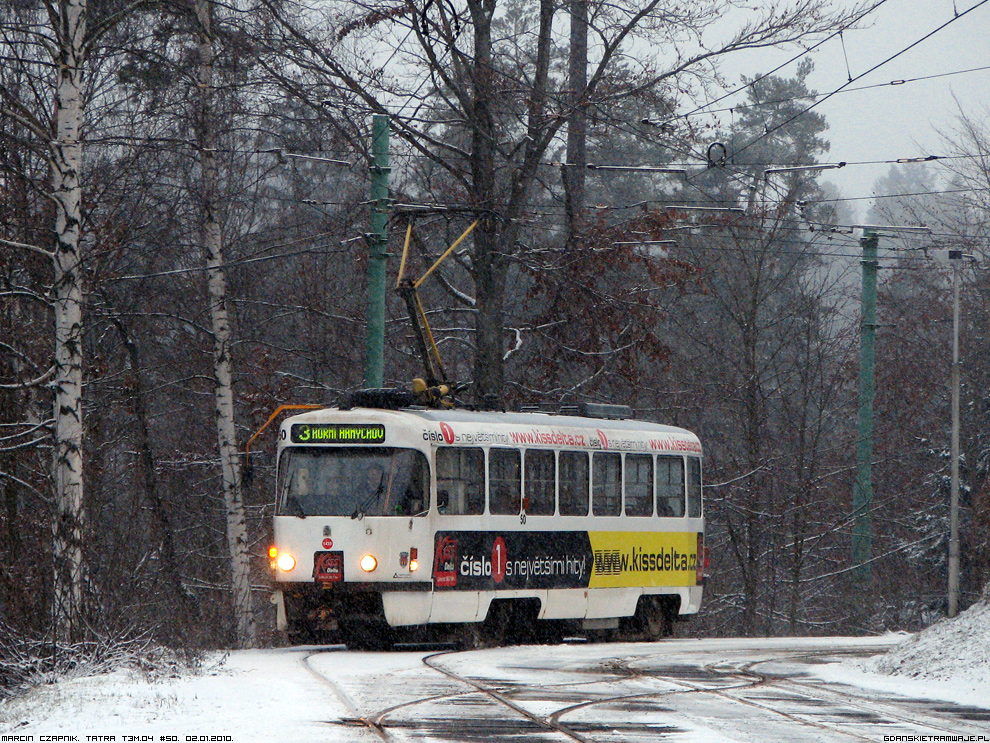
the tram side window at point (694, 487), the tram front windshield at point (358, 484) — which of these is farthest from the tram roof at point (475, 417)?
the tram side window at point (694, 487)

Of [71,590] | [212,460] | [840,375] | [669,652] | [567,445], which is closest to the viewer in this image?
[71,590]

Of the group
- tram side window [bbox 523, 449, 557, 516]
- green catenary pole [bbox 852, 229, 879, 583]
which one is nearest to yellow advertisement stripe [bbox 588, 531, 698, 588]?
tram side window [bbox 523, 449, 557, 516]

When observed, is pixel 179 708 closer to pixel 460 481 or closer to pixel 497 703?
pixel 497 703

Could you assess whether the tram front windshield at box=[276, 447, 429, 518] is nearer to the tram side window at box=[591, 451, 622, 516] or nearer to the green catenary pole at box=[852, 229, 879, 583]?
the tram side window at box=[591, 451, 622, 516]

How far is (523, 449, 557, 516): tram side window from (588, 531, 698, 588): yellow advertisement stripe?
1057 millimetres

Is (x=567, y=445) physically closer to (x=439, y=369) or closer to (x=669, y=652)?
(x=439, y=369)

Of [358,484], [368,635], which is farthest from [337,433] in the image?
[368,635]

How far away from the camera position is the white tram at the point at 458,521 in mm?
17109

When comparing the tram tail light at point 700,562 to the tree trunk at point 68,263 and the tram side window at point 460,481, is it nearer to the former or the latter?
the tram side window at point 460,481

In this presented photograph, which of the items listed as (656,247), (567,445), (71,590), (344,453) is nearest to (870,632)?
(656,247)

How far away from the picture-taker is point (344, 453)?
17656 millimetres

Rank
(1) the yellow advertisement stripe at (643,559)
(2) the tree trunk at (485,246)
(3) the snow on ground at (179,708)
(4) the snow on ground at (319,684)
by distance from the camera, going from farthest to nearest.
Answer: (2) the tree trunk at (485,246) → (1) the yellow advertisement stripe at (643,559) → (4) the snow on ground at (319,684) → (3) the snow on ground at (179,708)

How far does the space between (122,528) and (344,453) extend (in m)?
3.14

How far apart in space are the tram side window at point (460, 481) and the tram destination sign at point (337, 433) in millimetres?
822
